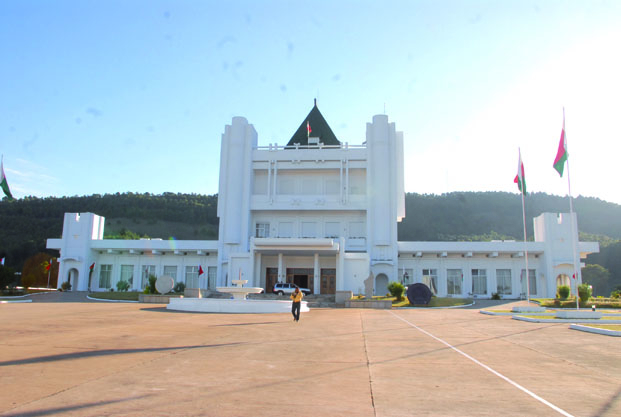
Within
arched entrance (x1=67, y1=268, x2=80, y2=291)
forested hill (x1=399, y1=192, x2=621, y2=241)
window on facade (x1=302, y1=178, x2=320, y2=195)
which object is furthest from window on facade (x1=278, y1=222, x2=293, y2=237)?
forested hill (x1=399, y1=192, x2=621, y2=241)

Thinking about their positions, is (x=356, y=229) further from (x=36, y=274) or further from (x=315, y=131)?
(x=36, y=274)

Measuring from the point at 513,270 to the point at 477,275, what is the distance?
322 cm

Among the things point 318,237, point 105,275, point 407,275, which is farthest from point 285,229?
point 105,275

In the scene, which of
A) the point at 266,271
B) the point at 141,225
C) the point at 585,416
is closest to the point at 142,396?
the point at 585,416

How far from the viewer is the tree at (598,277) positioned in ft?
276

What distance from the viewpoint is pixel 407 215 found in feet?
395

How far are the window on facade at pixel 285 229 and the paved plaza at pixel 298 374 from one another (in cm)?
3199

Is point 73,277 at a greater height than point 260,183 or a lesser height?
lesser

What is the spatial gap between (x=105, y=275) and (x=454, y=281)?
33656mm

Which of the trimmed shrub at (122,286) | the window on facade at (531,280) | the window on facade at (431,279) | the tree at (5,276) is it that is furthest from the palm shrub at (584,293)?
the tree at (5,276)

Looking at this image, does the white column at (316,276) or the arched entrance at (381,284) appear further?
the arched entrance at (381,284)

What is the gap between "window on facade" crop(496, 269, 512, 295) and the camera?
44.2 metres

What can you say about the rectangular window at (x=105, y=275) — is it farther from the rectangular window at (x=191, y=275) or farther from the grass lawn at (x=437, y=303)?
the grass lawn at (x=437, y=303)

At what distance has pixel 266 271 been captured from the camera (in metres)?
42.9
